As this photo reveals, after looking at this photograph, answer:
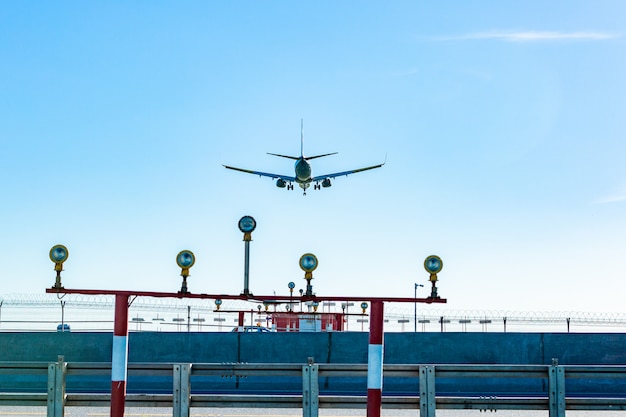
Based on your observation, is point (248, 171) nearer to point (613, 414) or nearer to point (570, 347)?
point (570, 347)

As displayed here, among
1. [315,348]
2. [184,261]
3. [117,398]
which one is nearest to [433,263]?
[184,261]

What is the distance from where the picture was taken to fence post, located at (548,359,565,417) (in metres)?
12.1

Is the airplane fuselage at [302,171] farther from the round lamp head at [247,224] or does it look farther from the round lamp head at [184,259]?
the round lamp head at [184,259]

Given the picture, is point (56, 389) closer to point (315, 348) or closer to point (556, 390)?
point (556, 390)

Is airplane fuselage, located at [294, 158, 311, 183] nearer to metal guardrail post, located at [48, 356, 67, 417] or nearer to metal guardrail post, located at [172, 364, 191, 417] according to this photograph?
metal guardrail post, located at [172, 364, 191, 417]

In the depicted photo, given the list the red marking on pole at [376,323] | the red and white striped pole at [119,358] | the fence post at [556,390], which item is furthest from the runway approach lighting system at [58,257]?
the fence post at [556,390]

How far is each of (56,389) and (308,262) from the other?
13.2 ft

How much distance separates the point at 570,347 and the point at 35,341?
48.4 ft

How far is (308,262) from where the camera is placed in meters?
11.9

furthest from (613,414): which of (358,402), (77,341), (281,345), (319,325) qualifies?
(319,325)

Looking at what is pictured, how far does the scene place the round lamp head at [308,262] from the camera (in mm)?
11930

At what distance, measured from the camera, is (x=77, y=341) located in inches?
899

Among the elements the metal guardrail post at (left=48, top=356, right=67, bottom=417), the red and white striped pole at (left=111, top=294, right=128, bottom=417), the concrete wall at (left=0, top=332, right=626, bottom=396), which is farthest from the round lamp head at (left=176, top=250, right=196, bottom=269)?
the concrete wall at (left=0, top=332, right=626, bottom=396)

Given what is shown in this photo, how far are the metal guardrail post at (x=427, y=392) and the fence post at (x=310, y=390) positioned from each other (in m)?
1.51
